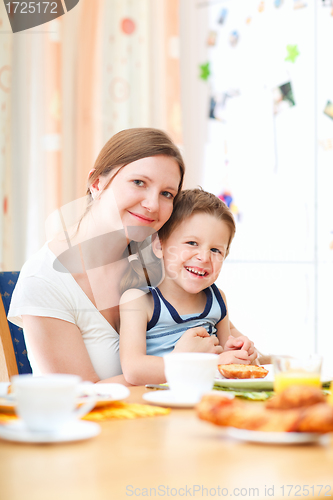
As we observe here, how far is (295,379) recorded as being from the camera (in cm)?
71

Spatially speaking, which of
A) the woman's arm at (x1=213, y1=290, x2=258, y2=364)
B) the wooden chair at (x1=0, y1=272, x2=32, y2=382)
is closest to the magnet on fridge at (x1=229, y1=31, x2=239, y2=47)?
the wooden chair at (x1=0, y1=272, x2=32, y2=382)

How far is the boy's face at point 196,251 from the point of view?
129cm

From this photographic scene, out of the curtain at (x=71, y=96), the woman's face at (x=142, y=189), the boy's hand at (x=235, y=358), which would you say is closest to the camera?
the boy's hand at (x=235, y=358)

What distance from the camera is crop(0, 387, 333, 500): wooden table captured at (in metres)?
0.40

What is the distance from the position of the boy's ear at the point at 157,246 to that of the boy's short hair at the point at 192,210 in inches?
0.5

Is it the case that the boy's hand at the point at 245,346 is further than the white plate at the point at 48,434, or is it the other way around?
the boy's hand at the point at 245,346

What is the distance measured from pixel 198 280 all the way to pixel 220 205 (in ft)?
0.69

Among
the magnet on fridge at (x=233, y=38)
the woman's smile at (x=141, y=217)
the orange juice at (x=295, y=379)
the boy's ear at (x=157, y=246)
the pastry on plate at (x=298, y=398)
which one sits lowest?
the orange juice at (x=295, y=379)

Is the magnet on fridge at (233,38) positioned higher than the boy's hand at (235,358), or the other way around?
the magnet on fridge at (233,38)

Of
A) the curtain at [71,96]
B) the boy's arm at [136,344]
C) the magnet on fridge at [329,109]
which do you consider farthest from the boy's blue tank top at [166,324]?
the magnet on fridge at [329,109]

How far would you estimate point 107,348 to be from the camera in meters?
1.19

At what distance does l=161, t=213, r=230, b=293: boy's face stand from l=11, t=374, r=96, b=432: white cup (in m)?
0.79

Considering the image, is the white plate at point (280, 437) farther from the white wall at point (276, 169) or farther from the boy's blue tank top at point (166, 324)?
the white wall at point (276, 169)

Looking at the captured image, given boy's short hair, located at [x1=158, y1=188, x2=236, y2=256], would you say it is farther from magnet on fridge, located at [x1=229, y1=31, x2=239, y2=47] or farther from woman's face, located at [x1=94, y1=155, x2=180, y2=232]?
magnet on fridge, located at [x1=229, y1=31, x2=239, y2=47]
